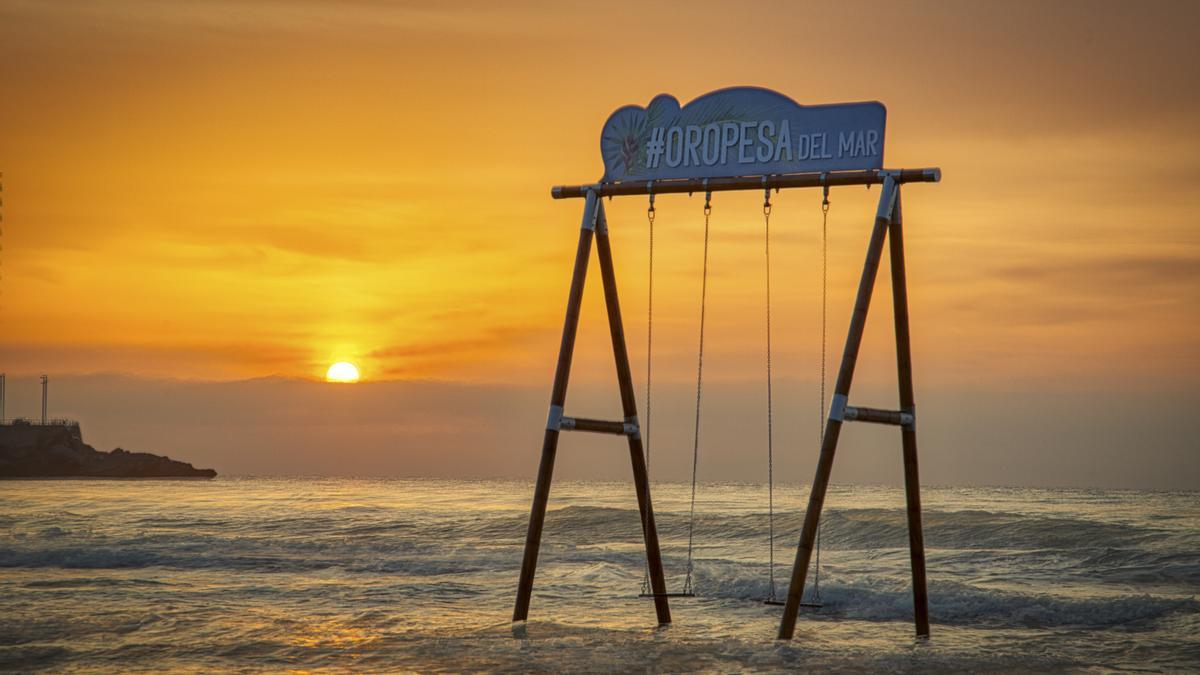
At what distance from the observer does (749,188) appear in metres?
9.81

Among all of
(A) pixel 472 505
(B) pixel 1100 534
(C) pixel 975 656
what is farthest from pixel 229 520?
(C) pixel 975 656

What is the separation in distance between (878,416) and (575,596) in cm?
632

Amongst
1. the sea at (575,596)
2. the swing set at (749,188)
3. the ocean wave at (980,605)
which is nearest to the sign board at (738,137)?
the swing set at (749,188)

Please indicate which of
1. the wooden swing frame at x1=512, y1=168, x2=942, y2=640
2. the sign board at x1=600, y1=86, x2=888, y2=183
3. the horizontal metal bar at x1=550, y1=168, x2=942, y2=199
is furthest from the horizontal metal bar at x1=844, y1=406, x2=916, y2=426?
the sign board at x1=600, y1=86, x2=888, y2=183

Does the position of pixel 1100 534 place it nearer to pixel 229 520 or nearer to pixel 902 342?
pixel 902 342

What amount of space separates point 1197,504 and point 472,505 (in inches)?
965

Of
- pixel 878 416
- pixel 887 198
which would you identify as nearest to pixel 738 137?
pixel 887 198

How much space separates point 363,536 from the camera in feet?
83.0

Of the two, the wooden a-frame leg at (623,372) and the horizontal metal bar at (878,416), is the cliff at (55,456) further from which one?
the horizontal metal bar at (878,416)

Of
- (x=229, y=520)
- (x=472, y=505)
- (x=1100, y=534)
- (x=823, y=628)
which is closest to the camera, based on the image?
(x=823, y=628)

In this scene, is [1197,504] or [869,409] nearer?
[869,409]

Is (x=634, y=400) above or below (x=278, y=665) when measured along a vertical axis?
above

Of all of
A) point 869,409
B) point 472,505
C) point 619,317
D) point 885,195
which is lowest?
point 472,505

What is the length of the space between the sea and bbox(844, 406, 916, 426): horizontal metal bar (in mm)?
2013
